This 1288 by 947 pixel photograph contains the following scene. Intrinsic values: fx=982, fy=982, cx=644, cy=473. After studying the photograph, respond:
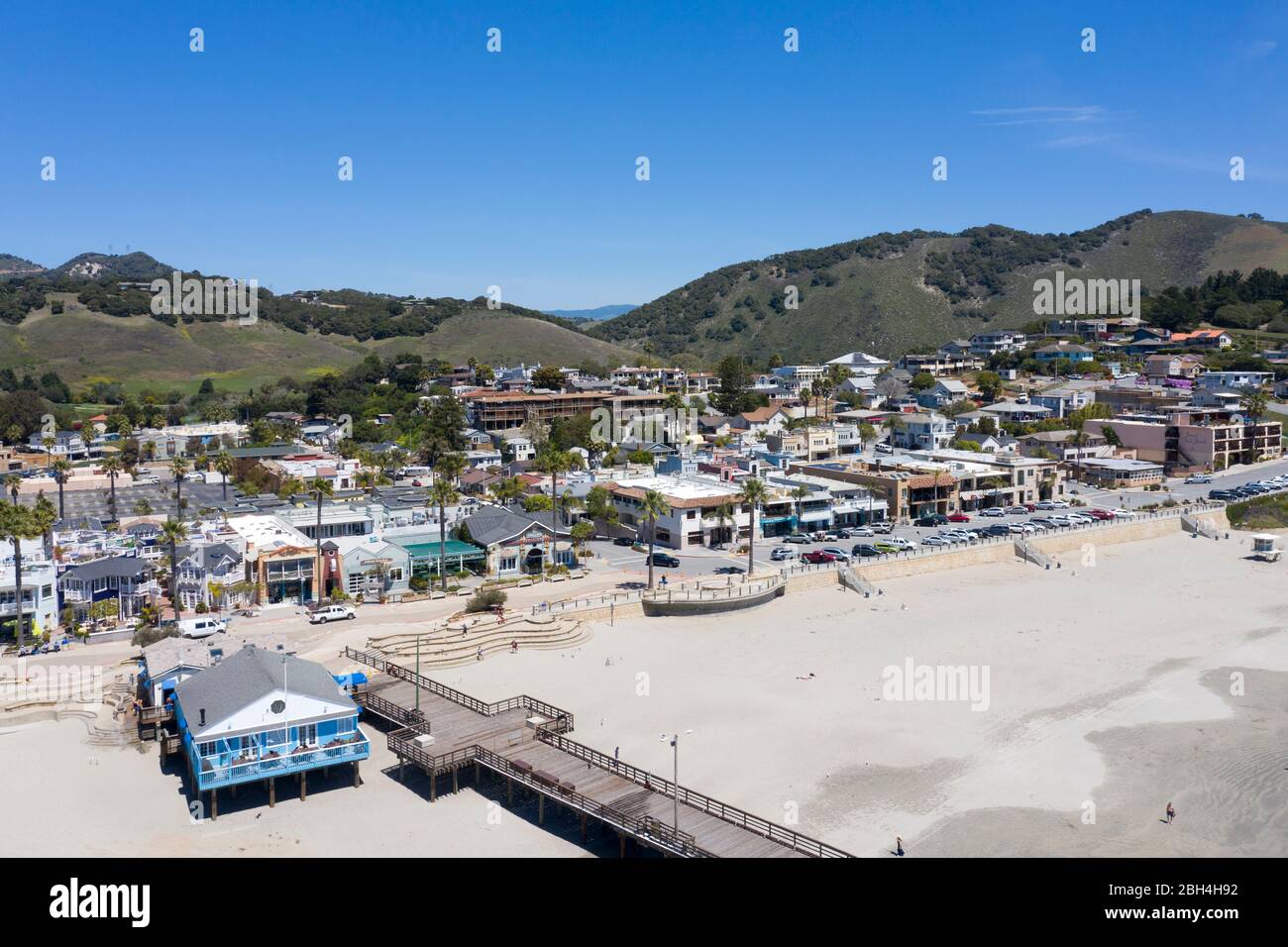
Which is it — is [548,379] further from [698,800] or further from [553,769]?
[698,800]


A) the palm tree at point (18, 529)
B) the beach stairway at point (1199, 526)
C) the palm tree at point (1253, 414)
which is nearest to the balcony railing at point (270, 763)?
the palm tree at point (18, 529)

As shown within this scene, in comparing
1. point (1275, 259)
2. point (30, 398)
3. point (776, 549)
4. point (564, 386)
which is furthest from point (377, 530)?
point (1275, 259)

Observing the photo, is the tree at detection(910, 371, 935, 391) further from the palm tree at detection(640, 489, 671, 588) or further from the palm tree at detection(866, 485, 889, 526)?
the palm tree at detection(640, 489, 671, 588)

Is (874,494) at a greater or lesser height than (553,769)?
greater

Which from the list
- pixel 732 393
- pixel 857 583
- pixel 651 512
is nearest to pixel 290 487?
pixel 651 512

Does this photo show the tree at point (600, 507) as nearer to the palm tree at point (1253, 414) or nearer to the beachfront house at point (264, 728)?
the beachfront house at point (264, 728)
